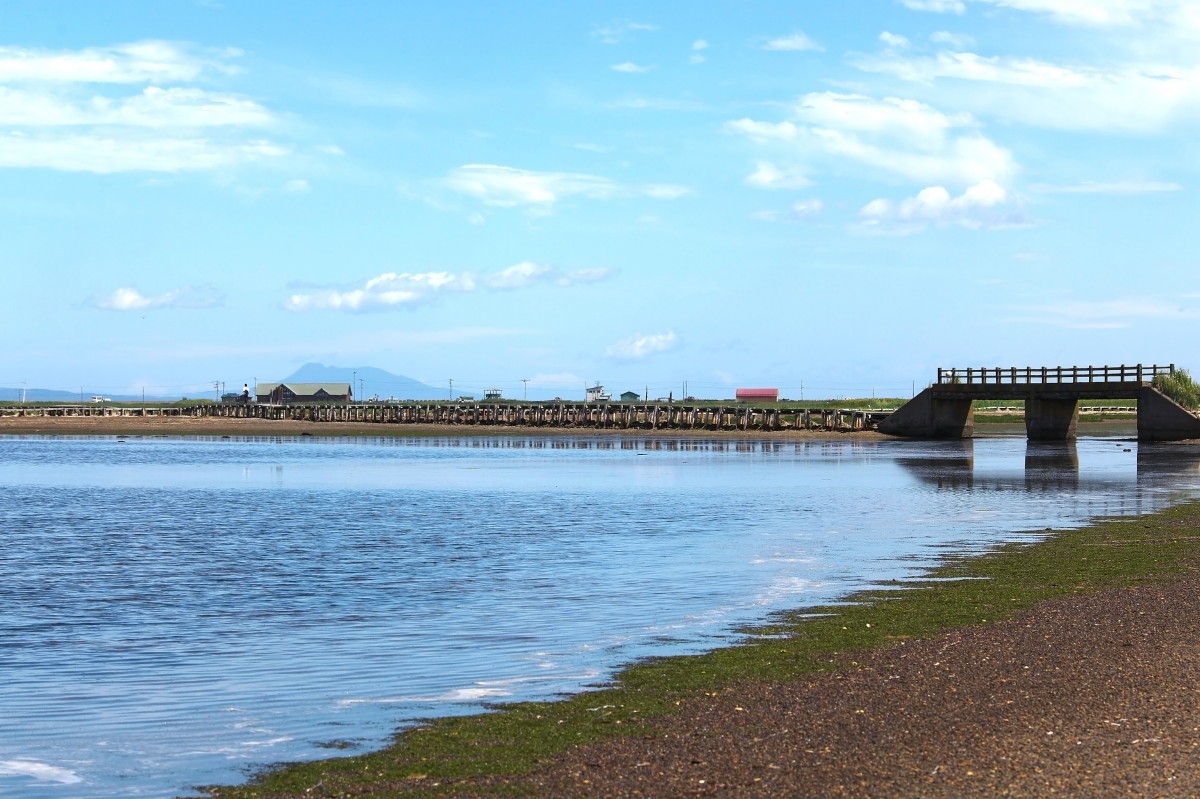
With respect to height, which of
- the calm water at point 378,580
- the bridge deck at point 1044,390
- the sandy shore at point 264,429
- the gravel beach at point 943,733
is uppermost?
the bridge deck at point 1044,390

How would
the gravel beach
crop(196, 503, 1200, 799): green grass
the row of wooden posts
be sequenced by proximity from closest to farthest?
the gravel beach < crop(196, 503, 1200, 799): green grass < the row of wooden posts

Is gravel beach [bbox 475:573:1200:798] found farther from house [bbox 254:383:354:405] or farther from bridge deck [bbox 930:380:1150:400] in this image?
house [bbox 254:383:354:405]

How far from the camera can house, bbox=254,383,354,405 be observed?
16825 cm

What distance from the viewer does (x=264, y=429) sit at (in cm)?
11644

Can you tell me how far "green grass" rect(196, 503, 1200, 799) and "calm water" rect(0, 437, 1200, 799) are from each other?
603 millimetres

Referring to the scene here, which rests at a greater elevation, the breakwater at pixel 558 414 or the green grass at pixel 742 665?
the breakwater at pixel 558 414

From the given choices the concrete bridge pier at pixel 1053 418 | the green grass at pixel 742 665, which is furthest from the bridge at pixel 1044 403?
the green grass at pixel 742 665

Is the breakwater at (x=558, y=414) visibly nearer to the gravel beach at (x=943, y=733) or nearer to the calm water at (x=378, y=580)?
the calm water at (x=378, y=580)

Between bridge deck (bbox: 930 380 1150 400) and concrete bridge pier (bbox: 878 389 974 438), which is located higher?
bridge deck (bbox: 930 380 1150 400)

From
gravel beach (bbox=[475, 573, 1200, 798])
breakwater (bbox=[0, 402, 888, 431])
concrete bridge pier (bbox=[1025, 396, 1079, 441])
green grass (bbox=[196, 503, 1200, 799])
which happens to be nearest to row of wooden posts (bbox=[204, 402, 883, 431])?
breakwater (bbox=[0, 402, 888, 431])

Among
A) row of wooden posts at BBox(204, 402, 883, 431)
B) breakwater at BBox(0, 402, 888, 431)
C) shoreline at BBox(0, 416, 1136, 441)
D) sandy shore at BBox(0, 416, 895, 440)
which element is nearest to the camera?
breakwater at BBox(0, 402, 888, 431)

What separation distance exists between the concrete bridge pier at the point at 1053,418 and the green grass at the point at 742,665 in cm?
5771

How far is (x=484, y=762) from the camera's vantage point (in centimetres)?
1044

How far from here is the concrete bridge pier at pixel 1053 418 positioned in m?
81.6
